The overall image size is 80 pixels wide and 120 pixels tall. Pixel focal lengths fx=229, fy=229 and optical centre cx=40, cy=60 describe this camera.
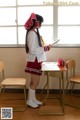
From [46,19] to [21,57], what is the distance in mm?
809

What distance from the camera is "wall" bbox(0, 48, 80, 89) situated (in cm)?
404

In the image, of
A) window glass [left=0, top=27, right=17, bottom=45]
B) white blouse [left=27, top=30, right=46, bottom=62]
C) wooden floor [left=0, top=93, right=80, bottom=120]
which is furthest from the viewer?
window glass [left=0, top=27, right=17, bottom=45]

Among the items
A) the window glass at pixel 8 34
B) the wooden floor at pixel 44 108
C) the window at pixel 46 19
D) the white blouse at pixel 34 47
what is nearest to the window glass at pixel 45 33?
the window at pixel 46 19

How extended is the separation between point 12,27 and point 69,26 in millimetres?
1012

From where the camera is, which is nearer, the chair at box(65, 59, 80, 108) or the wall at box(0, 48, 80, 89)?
the chair at box(65, 59, 80, 108)

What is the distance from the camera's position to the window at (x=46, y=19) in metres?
3.99

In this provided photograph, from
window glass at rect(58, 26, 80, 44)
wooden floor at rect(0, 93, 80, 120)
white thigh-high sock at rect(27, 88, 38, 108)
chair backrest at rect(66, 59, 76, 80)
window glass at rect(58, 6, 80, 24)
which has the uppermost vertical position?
window glass at rect(58, 6, 80, 24)

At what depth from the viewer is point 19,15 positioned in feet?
13.3

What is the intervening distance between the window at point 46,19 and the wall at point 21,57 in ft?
0.36

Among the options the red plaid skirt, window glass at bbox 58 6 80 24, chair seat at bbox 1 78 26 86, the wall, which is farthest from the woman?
window glass at bbox 58 6 80 24

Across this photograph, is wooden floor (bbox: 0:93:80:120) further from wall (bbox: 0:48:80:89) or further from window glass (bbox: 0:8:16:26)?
window glass (bbox: 0:8:16:26)

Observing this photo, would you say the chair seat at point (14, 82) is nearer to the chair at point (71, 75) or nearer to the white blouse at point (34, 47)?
the white blouse at point (34, 47)

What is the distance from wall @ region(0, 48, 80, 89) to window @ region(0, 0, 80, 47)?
109mm

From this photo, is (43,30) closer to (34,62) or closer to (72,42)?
(72,42)
